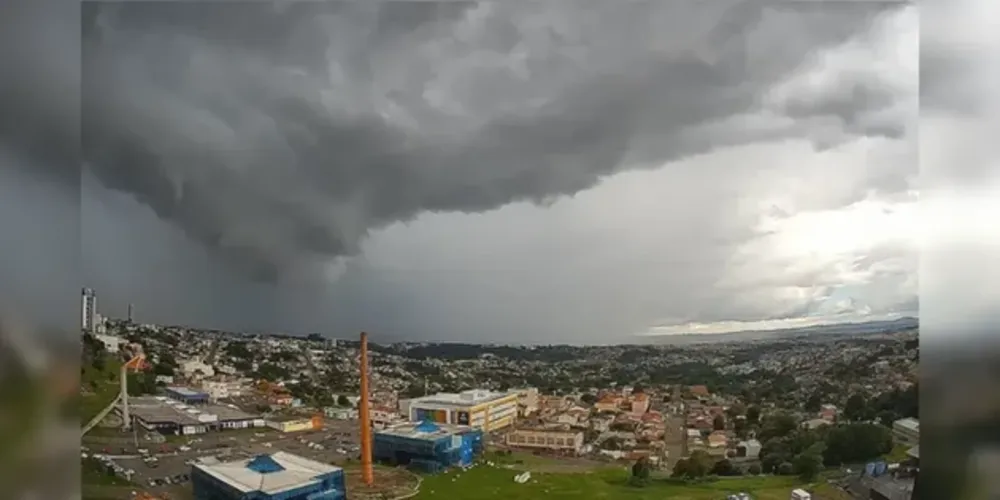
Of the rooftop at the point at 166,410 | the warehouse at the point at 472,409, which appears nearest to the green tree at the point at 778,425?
the warehouse at the point at 472,409

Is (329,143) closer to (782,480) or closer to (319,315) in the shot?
(319,315)

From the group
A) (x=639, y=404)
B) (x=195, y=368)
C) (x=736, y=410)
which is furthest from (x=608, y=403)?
(x=195, y=368)

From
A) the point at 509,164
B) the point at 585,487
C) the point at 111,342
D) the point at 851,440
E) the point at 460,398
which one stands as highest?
the point at 509,164

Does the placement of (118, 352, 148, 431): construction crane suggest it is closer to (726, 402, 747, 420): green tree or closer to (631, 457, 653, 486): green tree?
(631, 457, 653, 486): green tree

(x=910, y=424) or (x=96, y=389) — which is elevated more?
(x=96, y=389)

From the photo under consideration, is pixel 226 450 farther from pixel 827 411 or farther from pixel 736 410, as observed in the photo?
pixel 827 411

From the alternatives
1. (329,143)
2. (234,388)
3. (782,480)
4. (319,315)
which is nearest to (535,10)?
(329,143)
